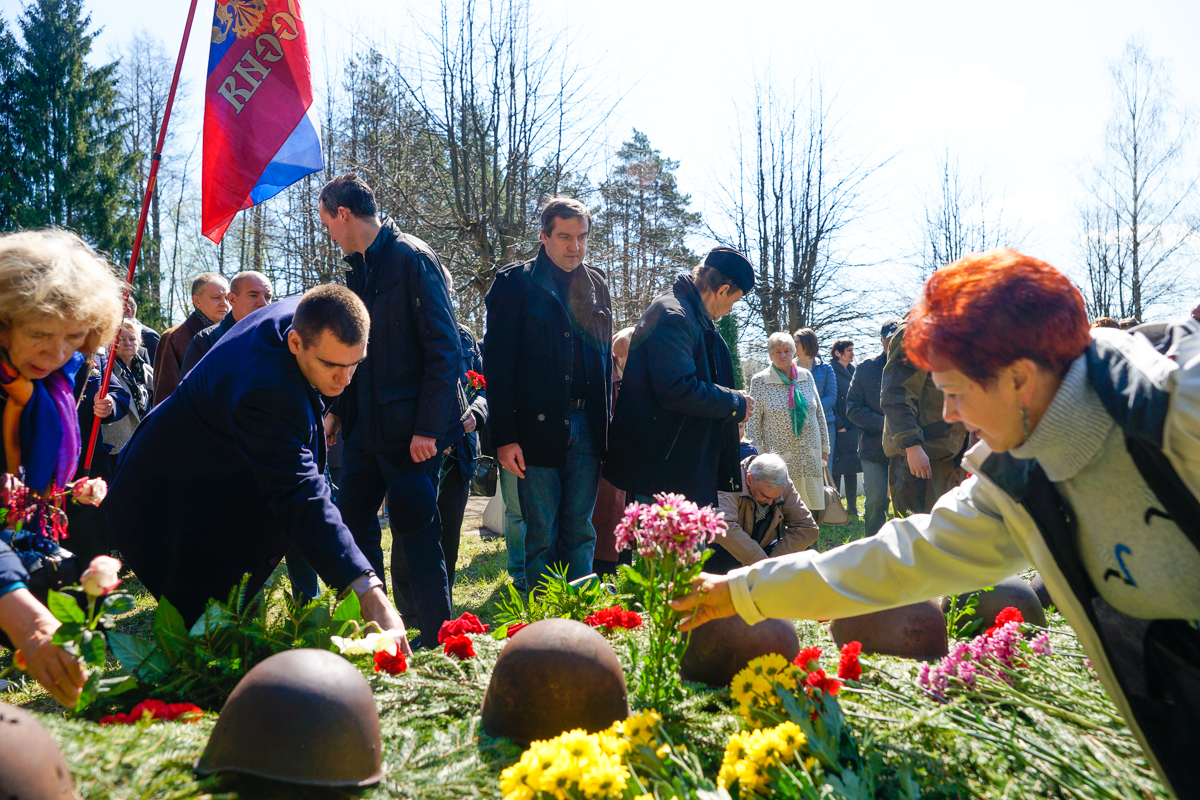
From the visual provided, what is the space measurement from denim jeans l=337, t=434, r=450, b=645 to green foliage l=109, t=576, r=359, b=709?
1.06 m

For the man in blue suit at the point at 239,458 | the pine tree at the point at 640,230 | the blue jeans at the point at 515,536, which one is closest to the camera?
the man in blue suit at the point at 239,458

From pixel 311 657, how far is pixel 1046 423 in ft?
5.49

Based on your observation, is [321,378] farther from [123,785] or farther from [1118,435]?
[1118,435]

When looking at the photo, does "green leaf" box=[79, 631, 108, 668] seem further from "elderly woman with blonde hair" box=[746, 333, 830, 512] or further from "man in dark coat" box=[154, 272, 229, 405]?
"elderly woman with blonde hair" box=[746, 333, 830, 512]

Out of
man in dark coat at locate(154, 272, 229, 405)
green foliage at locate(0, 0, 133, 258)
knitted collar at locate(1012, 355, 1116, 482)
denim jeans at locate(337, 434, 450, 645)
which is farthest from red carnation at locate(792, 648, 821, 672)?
green foliage at locate(0, 0, 133, 258)

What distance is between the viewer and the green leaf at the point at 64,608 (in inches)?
64.2

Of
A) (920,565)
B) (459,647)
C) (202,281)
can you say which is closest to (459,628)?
(459,647)

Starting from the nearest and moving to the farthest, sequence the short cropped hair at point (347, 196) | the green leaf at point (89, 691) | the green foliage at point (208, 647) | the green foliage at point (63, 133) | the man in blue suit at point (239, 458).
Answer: the green leaf at point (89, 691), the green foliage at point (208, 647), the man in blue suit at point (239, 458), the short cropped hair at point (347, 196), the green foliage at point (63, 133)

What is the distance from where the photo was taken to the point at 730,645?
7.59ft

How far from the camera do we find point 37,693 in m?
3.36

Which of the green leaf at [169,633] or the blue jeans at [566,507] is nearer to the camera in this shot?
the green leaf at [169,633]

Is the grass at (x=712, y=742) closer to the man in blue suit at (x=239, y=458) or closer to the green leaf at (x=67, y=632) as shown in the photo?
the green leaf at (x=67, y=632)

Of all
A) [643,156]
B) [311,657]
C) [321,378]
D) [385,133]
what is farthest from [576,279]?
[643,156]

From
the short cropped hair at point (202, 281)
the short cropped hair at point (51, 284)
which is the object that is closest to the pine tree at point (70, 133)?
the short cropped hair at point (202, 281)
